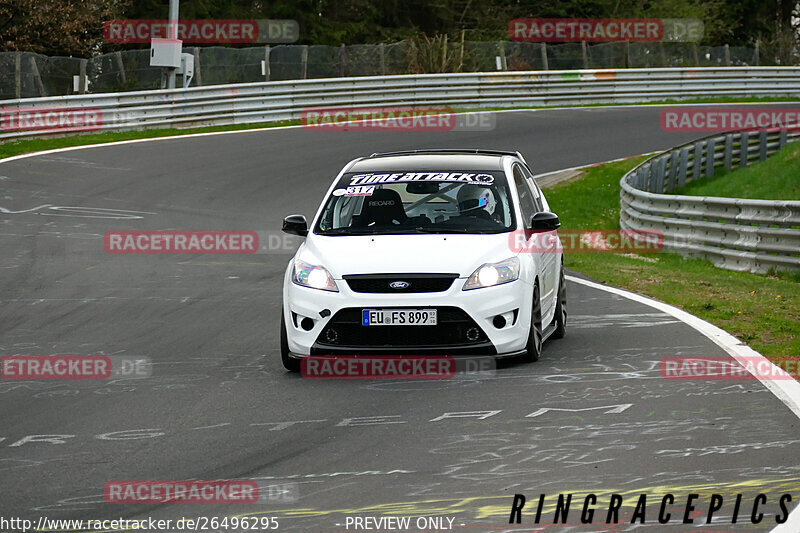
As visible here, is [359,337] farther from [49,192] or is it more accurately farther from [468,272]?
[49,192]

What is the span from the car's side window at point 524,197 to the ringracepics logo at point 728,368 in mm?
1694

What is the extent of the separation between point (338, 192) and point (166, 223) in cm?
974

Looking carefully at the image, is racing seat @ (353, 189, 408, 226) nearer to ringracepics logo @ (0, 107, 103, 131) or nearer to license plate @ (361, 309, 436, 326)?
license plate @ (361, 309, 436, 326)

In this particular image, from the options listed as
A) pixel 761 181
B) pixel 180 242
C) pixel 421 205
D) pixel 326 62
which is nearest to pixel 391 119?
pixel 326 62

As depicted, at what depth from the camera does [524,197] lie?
36.2ft

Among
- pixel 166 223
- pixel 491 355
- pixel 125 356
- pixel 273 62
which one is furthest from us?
pixel 273 62

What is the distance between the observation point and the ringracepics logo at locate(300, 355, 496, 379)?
9.47 m

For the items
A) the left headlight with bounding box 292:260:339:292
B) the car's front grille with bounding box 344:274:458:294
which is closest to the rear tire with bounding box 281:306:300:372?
the left headlight with bounding box 292:260:339:292

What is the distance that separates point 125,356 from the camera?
10336 millimetres

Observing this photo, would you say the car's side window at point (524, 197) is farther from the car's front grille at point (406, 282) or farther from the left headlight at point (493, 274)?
the car's front grille at point (406, 282)

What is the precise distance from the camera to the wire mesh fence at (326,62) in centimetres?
3203

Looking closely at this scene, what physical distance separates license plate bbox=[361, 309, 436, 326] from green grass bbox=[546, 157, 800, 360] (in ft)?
8.99

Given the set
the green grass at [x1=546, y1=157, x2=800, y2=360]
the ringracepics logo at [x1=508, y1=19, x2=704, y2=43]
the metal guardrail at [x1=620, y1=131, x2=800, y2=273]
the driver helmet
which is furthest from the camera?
the ringracepics logo at [x1=508, y1=19, x2=704, y2=43]

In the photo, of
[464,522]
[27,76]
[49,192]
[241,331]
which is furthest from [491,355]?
[27,76]
